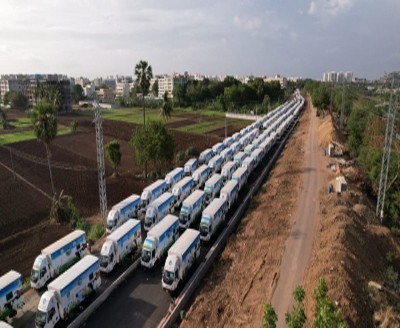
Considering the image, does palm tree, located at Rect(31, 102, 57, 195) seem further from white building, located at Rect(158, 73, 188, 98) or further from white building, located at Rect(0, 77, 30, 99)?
white building, located at Rect(0, 77, 30, 99)

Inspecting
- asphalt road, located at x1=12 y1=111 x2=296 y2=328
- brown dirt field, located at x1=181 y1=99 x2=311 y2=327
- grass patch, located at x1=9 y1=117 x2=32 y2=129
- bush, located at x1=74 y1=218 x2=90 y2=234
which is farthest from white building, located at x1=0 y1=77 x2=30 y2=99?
asphalt road, located at x1=12 y1=111 x2=296 y2=328

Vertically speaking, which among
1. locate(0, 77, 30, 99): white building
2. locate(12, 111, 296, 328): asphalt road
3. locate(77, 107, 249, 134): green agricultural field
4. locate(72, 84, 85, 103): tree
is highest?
locate(0, 77, 30, 99): white building

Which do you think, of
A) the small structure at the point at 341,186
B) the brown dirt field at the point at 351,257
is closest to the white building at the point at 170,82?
the small structure at the point at 341,186

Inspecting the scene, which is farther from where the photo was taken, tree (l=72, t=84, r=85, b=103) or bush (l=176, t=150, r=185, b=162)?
tree (l=72, t=84, r=85, b=103)

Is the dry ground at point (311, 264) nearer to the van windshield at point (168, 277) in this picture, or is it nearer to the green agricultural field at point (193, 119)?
the van windshield at point (168, 277)

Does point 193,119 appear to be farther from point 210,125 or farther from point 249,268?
point 249,268
